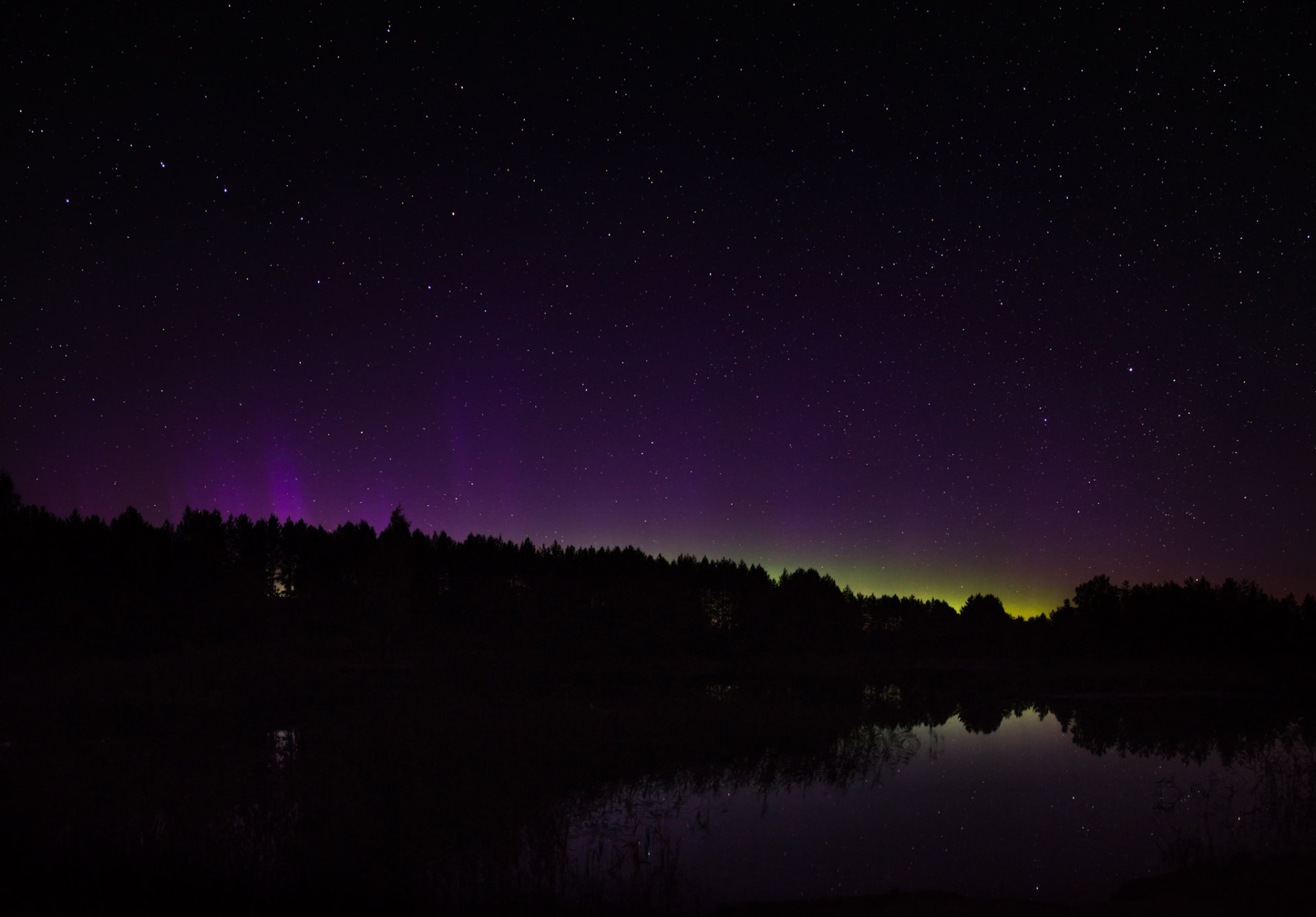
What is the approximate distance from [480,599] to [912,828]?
167 ft

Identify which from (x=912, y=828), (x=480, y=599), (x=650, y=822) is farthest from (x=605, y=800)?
(x=480, y=599)

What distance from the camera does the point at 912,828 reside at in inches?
474

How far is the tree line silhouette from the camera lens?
42.8m

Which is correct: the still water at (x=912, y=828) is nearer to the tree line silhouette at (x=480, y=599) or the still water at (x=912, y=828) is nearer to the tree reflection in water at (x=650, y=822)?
the tree reflection in water at (x=650, y=822)

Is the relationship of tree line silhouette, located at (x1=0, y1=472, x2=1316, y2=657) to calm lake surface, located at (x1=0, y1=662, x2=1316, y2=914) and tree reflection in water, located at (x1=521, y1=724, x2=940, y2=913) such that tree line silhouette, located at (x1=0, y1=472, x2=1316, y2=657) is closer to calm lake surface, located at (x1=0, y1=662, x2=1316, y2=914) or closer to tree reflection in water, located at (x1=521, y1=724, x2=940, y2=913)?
calm lake surface, located at (x1=0, y1=662, x2=1316, y2=914)

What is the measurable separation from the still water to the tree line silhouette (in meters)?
36.8

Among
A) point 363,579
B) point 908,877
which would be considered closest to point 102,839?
point 908,877

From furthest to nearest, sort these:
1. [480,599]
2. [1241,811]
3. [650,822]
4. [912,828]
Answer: [480,599]
[1241,811]
[912,828]
[650,822]

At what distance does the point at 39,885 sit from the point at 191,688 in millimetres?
20995

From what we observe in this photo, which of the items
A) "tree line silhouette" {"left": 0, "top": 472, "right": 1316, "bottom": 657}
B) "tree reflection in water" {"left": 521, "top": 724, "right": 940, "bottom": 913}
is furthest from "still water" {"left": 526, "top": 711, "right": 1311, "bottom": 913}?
"tree line silhouette" {"left": 0, "top": 472, "right": 1316, "bottom": 657}

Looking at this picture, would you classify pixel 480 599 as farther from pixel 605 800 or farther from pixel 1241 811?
pixel 1241 811

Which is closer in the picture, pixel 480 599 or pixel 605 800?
pixel 605 800

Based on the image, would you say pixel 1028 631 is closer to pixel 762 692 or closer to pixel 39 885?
pixel 762 692

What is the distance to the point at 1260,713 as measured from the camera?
27.6 metres
